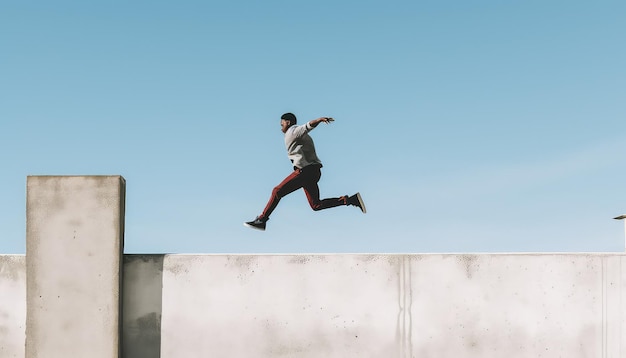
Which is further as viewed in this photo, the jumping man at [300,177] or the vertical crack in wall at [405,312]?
the jumping man at [300,177]

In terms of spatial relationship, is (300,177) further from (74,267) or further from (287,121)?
(74,267)

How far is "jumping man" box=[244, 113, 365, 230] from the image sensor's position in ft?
37.7

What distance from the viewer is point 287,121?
38.2ft

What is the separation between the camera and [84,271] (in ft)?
32.4

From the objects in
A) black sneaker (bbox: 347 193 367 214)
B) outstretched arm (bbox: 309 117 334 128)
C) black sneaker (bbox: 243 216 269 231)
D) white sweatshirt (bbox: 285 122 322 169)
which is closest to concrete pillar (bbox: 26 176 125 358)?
black sneaker (bbox: 243 216 269 231)

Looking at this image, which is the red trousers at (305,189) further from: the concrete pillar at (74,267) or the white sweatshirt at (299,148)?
the concrete pillar at (74,267)

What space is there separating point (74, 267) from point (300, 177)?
3.51 meters

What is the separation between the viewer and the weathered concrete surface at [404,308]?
33.0ft

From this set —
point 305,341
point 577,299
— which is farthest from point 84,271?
point 577,299

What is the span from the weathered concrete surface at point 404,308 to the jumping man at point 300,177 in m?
1.50

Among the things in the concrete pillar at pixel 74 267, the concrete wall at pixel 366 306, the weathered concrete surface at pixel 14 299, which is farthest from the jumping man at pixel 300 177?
the weathered concrete surface at pixel 14 299

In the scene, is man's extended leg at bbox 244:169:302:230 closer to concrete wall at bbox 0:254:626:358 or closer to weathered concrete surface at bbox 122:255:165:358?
concrete wall at bbox 0:254:626:358

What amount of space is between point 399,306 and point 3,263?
5277 mm

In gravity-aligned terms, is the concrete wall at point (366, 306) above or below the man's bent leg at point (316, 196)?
below
